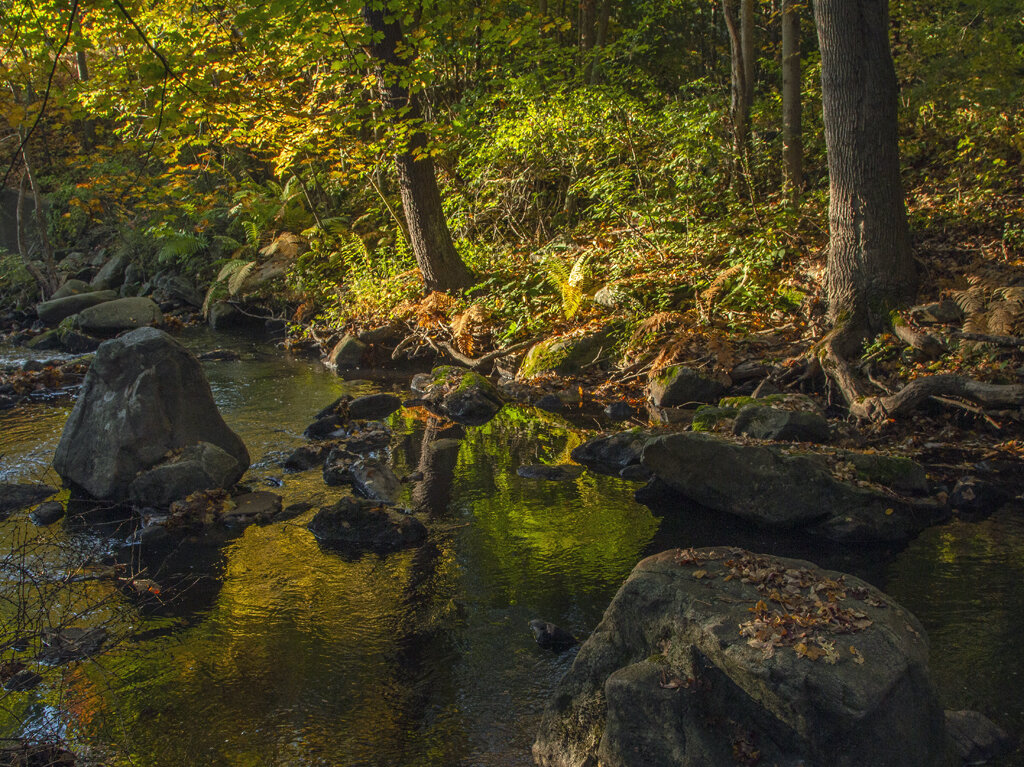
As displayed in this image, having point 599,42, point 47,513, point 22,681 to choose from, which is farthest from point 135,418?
point 599,42

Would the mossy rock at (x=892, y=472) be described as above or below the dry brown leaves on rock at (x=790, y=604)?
below

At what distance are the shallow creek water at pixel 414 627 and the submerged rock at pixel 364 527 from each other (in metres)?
0.17

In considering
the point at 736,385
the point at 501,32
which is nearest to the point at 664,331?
the point at 736,385

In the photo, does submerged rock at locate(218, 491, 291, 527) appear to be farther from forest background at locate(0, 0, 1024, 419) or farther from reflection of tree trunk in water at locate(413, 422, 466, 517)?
forest background at locate(0, 0, 1024, 419)

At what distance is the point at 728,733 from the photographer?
327 centimetres

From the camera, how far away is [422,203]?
45.2 feet

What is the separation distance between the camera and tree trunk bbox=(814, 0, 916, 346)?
870 cm

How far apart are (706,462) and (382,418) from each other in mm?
5238

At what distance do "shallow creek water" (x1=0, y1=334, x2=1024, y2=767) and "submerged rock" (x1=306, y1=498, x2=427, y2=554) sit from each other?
0.17 metres

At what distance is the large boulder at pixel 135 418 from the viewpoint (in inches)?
295

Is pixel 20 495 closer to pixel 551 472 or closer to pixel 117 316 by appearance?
pixel 551 472

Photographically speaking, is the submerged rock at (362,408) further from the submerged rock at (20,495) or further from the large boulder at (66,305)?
the large boulder at (66,305)

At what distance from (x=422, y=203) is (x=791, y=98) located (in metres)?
6.46

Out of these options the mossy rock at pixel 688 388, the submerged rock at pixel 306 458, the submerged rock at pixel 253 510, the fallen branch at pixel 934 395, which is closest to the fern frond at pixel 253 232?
the submerged rock at pixel 306 458
